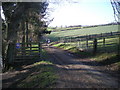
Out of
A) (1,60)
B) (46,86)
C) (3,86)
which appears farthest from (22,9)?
(46,86)

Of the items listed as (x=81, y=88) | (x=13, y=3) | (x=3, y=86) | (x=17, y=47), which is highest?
(x=13, y=3)

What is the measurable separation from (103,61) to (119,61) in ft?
5.49

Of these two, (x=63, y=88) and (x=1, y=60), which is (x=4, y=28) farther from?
(x=63, y=88)

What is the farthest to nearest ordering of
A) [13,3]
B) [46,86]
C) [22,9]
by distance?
1. [13,3]
2. [22,9]
3. [46,86]

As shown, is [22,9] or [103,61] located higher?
[22,9]

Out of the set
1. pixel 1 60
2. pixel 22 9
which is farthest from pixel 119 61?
pixel 1 60

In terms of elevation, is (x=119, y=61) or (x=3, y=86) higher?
(x=119, y=61)

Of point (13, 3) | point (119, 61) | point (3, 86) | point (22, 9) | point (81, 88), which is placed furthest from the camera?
point (13, 3)

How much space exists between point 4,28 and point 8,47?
2087 millimetres

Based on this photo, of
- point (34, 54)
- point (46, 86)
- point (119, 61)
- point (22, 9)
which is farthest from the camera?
point (34, 54)

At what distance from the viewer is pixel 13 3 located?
13.0 m

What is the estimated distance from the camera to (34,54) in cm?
1385

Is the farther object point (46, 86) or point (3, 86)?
point (3, 86)

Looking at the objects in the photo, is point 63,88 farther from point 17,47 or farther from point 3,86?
point 17,47
